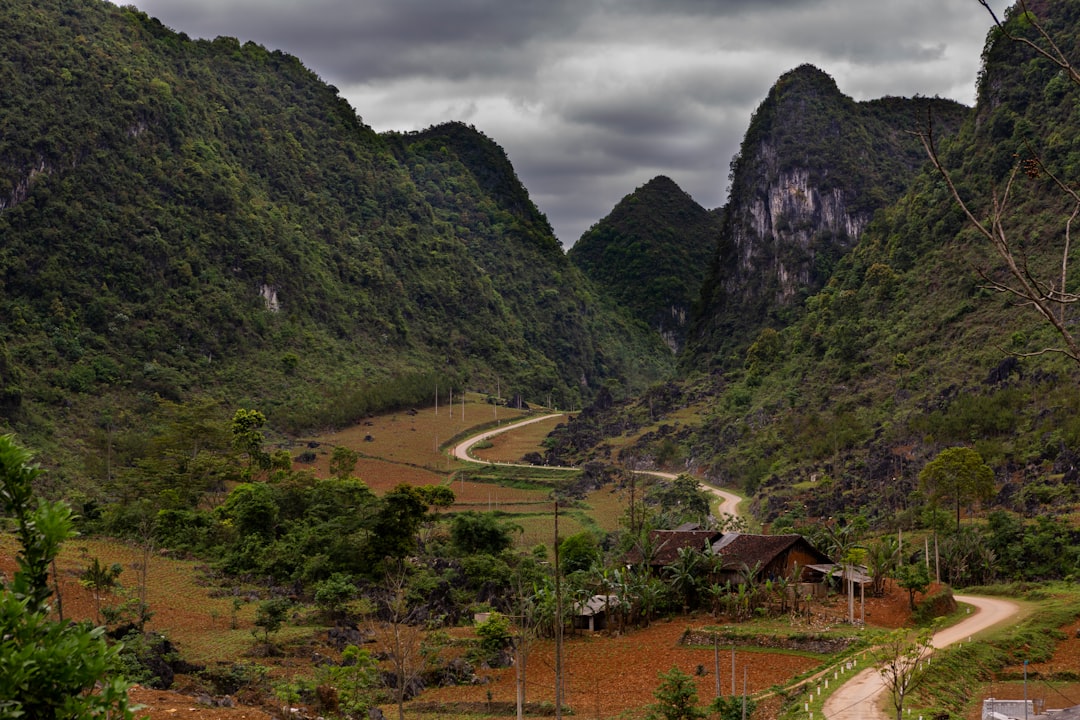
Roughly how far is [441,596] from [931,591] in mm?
19874

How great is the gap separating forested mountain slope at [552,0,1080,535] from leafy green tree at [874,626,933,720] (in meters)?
21.0

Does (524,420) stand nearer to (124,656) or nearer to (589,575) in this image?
(589,575)

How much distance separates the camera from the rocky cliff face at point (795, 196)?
422 feet

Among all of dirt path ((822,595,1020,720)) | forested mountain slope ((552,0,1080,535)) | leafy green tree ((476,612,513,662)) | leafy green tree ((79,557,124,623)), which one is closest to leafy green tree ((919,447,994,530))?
forested mountain slope ((552,0,1080,535))

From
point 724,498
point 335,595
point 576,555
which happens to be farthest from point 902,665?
point 724,498

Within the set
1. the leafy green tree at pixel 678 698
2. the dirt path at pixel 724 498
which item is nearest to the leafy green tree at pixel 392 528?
the leafy green tree at pixel 678 698

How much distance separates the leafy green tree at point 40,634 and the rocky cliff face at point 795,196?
117392mm

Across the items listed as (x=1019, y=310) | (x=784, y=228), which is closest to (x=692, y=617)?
(x=1019, y=310)

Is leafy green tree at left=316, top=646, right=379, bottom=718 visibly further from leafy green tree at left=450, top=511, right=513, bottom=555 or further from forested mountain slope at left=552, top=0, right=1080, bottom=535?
forested mountain slope at left=552, top=0, right=1080, bottom=535

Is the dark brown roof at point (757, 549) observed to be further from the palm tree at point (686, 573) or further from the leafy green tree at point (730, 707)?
the leafy green tree at point (730, 707)

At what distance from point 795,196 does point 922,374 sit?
7026 cm

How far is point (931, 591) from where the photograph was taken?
3628 centimetres

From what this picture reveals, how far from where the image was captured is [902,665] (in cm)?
2319

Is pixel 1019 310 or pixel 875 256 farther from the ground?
pixel 875 256
